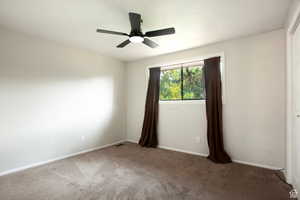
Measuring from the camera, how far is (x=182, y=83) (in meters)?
3.95

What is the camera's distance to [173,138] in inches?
156

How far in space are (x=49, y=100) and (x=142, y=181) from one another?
2.41 m

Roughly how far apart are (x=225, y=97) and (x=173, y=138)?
1.57m

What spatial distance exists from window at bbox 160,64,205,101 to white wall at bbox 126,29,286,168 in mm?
271

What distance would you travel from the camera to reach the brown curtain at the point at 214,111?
3158mm

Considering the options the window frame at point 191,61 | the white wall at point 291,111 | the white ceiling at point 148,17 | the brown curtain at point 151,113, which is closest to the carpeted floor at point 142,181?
the white wall at point 291,111

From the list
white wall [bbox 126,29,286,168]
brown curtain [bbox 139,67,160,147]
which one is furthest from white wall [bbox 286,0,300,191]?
brown curtain [bbox 139,67,160,147]

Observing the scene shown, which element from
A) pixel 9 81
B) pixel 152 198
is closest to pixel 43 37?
pixel 9 81

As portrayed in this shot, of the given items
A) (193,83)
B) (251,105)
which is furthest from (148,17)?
(251,105)

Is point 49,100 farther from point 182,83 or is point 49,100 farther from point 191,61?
point 191,61

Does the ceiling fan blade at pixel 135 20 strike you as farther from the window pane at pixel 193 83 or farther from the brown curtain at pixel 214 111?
the window pane at pixel 193 83

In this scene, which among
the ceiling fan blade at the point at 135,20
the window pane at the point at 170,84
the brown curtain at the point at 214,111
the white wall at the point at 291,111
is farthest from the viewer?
the window pane at the point at 170,84

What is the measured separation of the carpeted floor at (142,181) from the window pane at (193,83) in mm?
1415

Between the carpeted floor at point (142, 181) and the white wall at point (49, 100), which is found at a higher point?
the white wall at point (49, 100)
